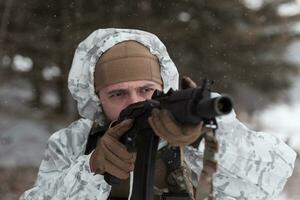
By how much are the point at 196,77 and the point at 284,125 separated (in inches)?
457

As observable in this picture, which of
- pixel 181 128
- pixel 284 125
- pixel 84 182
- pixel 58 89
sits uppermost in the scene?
pixel 181 128

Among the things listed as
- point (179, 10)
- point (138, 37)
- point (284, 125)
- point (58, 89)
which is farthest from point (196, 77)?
point (284, 125)

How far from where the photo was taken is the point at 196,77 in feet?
27.6

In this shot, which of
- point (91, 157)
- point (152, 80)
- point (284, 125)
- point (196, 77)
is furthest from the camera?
point (284, 125)

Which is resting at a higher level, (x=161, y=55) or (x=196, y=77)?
(x=161, y=55)

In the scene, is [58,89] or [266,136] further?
[58,89]

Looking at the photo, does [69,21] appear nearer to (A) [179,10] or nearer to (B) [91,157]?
(A) [179,10]

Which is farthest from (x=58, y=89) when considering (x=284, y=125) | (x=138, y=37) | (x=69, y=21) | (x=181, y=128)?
(x=284, y=125)

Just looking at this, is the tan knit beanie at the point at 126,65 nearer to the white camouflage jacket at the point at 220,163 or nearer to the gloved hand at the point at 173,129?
the white camouflage jacket at the point at 220,163

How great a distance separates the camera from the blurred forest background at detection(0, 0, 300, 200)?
22.9 ft

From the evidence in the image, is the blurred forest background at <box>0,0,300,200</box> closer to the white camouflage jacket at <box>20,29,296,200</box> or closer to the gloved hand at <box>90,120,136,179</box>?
the white camouflage jacket at <box>20,29,296,200</box>

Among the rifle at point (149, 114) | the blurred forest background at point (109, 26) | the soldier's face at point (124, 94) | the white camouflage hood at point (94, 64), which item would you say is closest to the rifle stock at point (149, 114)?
the rifle at point (149, 114)

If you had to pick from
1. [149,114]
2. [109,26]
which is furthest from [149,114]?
[109,26]

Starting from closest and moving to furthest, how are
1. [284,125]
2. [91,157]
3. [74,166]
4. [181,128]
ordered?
[181,128] → [91,157] → [74,166] → [284,125]
